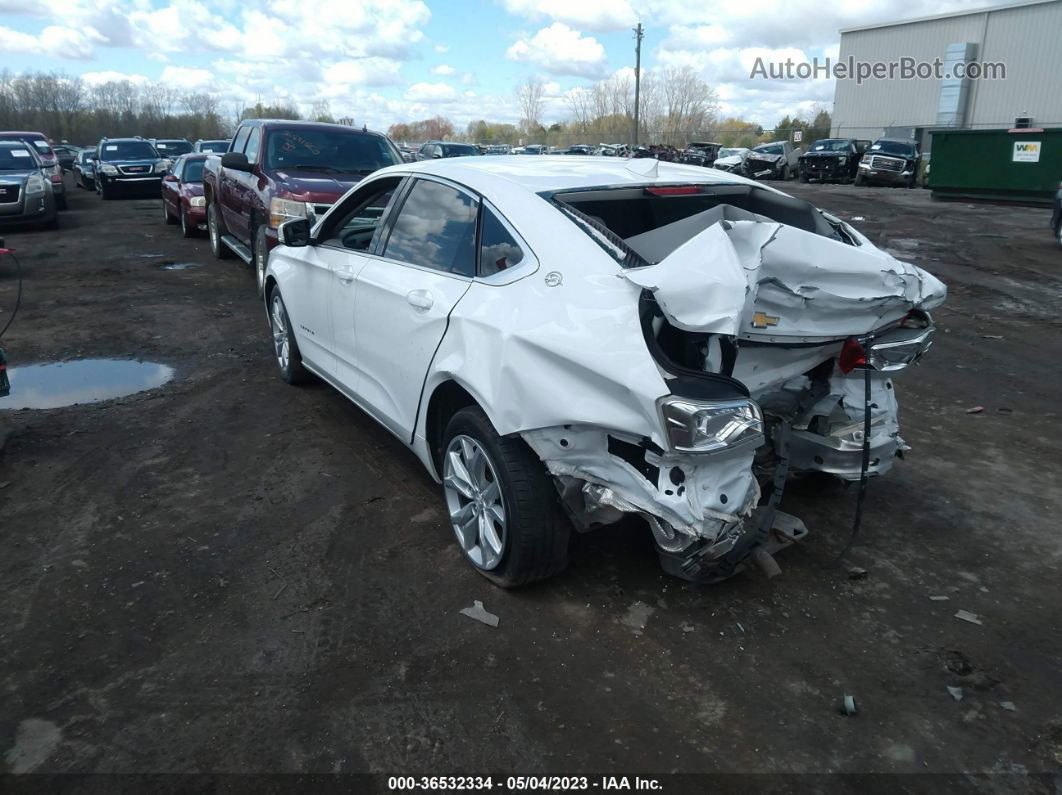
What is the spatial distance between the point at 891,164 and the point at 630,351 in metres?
31.1

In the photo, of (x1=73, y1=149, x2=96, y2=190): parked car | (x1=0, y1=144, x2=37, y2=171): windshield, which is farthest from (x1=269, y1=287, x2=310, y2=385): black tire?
(x1=73, y1=149, x2=96, y2=190): parked car

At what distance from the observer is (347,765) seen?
265 centimetres

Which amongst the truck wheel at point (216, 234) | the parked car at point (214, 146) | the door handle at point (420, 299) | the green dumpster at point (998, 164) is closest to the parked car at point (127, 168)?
the parked car at point (214, 146)

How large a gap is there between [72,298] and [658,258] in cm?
902

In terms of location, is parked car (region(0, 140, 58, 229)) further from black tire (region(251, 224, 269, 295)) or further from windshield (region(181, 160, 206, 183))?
black tire (region(251, 224, 269, 295))

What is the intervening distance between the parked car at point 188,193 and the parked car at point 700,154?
27.7 metres

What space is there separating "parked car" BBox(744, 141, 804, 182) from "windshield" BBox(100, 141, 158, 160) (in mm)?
24754

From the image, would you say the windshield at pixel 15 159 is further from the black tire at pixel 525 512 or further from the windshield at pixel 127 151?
the black tire at pixel 525 512

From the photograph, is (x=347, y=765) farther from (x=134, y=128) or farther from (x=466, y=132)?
(x=466, y=132)

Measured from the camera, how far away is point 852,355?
349 centimetres

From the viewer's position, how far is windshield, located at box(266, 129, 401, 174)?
962cm

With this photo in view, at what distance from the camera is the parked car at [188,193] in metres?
14.6

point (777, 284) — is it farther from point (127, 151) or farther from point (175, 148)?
point (175, 148)

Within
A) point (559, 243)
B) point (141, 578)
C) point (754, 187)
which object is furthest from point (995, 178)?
point (141, 578)
